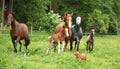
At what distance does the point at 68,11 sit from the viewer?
48.7 metres

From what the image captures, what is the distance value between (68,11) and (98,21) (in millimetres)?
4477

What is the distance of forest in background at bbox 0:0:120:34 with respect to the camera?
40.6 meters

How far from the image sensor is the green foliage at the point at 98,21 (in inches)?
1831

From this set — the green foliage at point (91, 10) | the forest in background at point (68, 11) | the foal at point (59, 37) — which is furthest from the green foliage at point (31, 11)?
the foal at point (59, 37)

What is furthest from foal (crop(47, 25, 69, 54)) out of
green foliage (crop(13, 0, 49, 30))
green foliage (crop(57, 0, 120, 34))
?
green foliage (crop(57, 0, 120, 34))

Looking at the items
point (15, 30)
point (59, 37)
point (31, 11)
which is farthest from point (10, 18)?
point (31, 11)

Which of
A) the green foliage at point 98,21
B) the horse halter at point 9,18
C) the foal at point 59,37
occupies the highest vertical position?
the horse halter at point 9,18

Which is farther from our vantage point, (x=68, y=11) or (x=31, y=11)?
(x=68, y=11)

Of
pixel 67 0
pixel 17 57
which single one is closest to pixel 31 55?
pixel 17 57

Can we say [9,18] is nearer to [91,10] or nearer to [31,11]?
[31,11]

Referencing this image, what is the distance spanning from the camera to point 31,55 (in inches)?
698

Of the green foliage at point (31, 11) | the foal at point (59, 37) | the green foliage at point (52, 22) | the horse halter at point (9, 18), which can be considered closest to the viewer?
the horse halter at point (9, 18)

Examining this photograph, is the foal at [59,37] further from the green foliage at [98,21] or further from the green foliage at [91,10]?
the green foliage at [91,10]

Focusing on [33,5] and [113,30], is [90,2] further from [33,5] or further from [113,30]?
[33,5]
